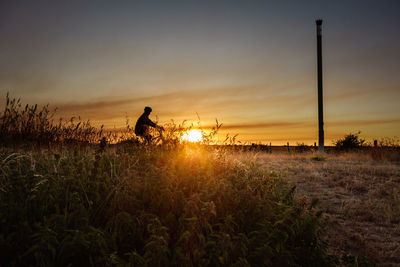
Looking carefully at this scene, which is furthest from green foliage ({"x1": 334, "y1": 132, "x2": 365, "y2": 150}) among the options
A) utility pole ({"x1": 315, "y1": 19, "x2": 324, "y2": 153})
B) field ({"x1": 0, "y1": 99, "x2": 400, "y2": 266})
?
field ({"x1": 0, "y1": 99, "x2": 400, "y2": 266})

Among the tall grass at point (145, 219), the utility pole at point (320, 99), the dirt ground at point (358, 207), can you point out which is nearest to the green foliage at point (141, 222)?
the tall grass at point (145, 219)

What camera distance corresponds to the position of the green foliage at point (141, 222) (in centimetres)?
298

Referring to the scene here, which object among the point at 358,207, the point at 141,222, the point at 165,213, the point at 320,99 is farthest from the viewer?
the point at 320,99

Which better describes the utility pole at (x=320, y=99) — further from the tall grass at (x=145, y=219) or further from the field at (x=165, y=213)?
the tall grass at (x=145, y=219)

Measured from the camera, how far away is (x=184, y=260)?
299 cm

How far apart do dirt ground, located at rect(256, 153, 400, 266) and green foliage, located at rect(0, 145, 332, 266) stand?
4.18 feet

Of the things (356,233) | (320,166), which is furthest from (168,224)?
(320,166)

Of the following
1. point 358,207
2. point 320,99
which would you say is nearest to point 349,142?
point 320,99

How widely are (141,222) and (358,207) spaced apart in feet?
19.0

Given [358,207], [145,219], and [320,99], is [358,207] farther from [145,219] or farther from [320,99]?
[320,99]

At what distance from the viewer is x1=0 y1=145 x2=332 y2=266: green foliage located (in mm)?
2982

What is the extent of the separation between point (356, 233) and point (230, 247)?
12.8 feet

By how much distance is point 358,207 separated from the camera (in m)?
7.21

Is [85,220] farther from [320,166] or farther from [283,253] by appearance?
[320,166]
